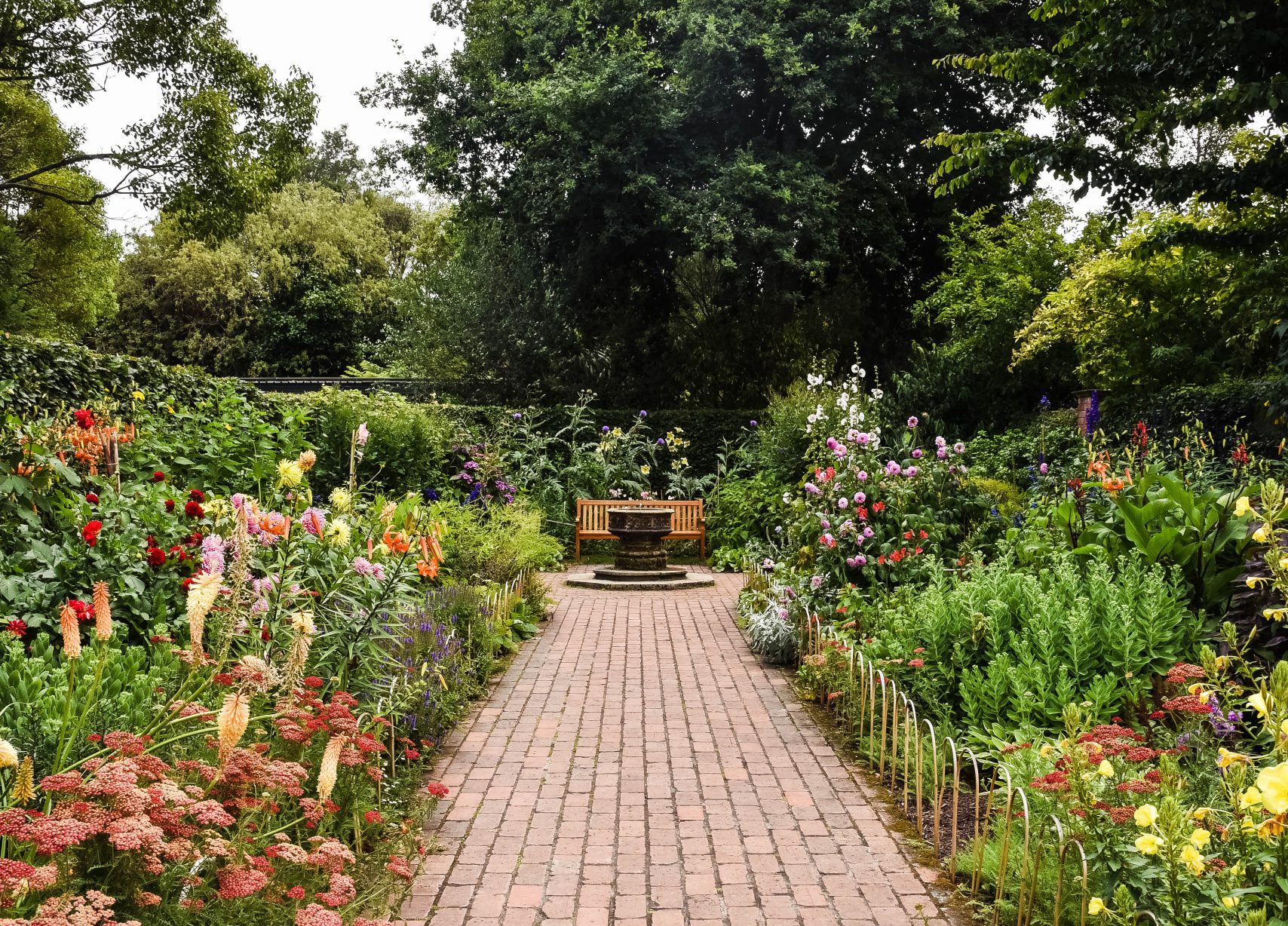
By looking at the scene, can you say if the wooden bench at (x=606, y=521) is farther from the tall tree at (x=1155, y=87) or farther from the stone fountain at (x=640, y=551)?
the tall tree at (x=1155, y=87)

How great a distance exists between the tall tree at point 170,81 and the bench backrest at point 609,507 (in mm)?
7105

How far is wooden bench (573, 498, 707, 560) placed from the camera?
14.3 meters

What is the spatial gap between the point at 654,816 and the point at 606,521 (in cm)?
1001

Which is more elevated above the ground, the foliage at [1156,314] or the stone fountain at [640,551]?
the foliage at [1156,314]

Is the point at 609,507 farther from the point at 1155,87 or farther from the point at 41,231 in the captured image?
the point at 41,231

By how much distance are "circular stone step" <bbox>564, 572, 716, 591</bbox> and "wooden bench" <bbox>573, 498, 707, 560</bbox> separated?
1.60 meters

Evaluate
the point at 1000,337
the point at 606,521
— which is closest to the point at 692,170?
the point at 1000,337

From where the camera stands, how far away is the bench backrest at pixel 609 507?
47.1 feet

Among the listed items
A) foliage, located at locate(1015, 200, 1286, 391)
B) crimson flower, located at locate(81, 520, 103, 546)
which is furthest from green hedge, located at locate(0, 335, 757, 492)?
foliage, located at locate(1015, 200, 1286, 391)

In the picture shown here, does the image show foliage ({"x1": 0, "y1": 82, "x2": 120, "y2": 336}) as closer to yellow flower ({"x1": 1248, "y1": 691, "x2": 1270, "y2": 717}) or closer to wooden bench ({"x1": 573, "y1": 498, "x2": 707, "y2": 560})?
wooden bench ({"x1": 573, "y1": 498, "x2": 707, "y2": 560})

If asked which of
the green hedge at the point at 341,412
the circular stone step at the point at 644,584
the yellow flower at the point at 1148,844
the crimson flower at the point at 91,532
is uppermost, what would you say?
the green hedge at the point at 341,412

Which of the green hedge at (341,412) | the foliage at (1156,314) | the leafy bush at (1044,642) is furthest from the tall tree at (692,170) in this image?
the leafy bush at (1044,642)

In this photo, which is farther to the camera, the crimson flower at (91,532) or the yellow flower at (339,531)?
the crimson flower at (91,532)

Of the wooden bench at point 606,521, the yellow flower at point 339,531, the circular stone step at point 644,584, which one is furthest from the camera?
the wooden bench at point 606,521
